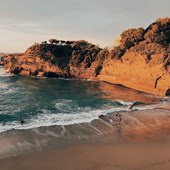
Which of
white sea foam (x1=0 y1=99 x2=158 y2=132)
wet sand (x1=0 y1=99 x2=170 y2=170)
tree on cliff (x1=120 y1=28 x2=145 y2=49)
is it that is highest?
tree on cliff (x1=120 y1=28 x2=145 y2=49)

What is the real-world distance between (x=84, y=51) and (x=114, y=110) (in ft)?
168

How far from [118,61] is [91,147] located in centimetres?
4922

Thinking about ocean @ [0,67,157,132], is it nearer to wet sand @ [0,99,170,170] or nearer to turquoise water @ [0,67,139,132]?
turquoise water @ [0,67,139,132]

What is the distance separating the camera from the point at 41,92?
53.3 meters

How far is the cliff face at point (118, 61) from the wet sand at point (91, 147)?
2624 cm

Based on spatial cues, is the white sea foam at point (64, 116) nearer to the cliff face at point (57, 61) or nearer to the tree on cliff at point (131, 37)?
the tree on cliff at point (131, 37)

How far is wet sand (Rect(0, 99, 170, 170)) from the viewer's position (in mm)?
19609

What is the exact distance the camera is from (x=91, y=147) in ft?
77.0

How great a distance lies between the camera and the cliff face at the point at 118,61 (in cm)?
5731

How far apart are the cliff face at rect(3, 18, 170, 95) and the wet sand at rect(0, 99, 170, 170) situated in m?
26.2

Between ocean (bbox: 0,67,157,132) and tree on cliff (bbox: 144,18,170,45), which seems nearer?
ocean (bbox: 0,67,157,132)

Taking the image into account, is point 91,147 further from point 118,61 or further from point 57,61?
point 57,61

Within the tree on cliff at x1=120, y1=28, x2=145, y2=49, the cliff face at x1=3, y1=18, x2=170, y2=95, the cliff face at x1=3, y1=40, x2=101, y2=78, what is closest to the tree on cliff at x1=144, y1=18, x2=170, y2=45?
the cliff face at x1=3, y1=18, x2=170, y2=95

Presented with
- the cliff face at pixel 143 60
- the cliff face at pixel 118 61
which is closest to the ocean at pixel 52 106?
the cliff face at pixel 143 60
